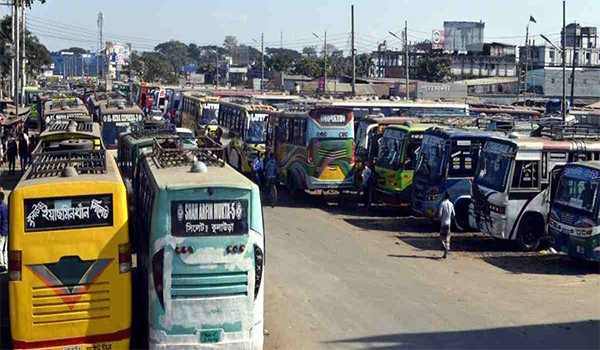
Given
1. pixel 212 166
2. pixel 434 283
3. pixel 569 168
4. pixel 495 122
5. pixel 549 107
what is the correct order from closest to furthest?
pixel 212 166 < pixel 434 283 < pixel 569 168 < pixel 495 122 < pixel 549 107

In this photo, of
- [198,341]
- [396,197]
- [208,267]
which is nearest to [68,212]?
[208,267]

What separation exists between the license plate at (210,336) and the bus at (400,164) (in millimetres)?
14794

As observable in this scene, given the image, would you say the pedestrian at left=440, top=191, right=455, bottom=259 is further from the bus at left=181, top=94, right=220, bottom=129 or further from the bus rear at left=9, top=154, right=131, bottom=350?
the bus at left=181, top=94, right=220, bottom=129

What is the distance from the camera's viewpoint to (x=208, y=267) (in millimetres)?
10289

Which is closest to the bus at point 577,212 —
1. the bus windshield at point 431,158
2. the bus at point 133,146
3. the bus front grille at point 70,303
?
the bus windshield at point 431,158

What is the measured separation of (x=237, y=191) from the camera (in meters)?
10.4

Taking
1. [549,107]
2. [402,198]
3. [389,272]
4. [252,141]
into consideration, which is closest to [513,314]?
[389,272]

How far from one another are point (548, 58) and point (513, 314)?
91.0 meters

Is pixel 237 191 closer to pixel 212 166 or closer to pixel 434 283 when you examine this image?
pixel 212 166

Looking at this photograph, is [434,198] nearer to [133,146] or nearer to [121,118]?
[133,146]

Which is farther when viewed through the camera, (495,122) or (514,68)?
(514,68)

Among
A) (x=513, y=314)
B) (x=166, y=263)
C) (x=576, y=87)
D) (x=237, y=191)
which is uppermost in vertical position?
(x=576, y=87)

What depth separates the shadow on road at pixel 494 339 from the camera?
38.5 ft

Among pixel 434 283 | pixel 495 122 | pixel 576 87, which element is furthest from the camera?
pixel 576 87
